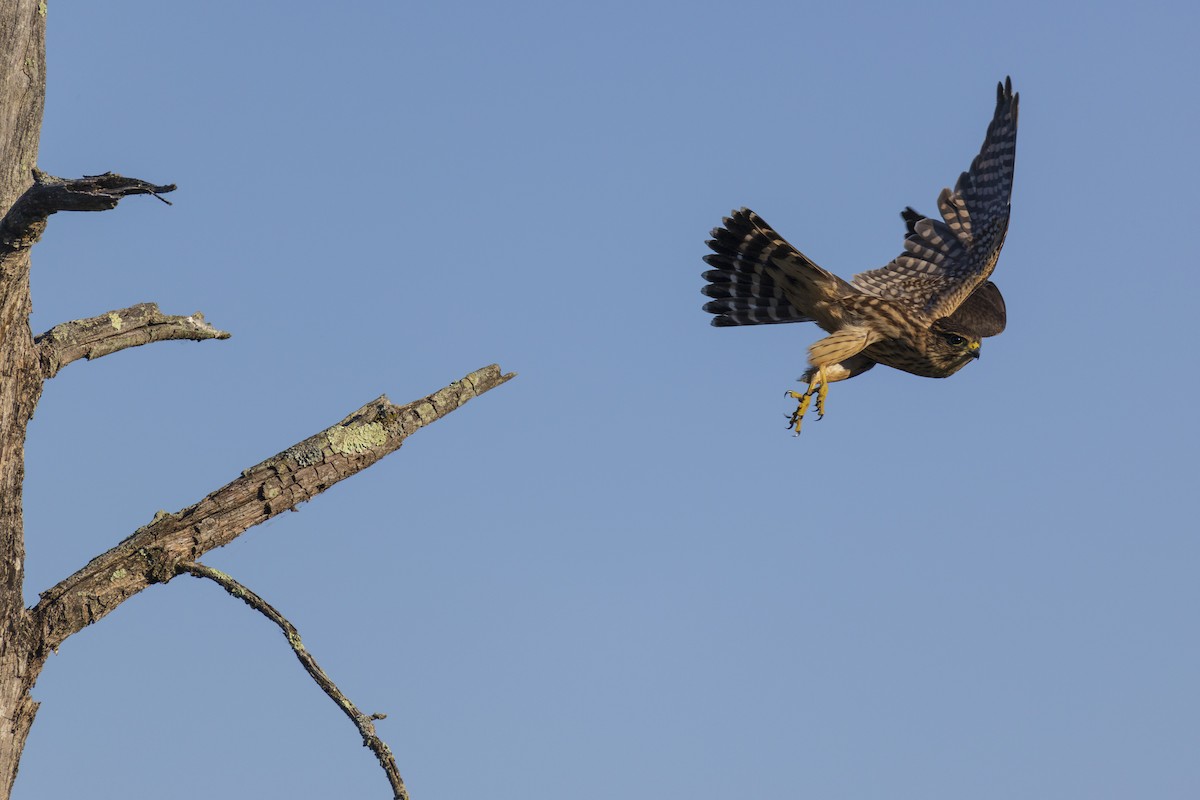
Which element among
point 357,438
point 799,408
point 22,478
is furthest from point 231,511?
point 799,408

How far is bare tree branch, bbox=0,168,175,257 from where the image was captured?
3.65 meters

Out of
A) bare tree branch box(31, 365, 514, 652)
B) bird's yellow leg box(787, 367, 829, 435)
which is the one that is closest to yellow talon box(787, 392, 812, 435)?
bird's yellow leg box(787, 367, 829, 435)

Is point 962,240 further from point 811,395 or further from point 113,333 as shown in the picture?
point 113,333

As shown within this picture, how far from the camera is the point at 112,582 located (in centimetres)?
452

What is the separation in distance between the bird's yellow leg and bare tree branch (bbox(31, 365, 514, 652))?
3972 mm

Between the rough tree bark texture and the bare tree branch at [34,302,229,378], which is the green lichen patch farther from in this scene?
the rough tree bark texture

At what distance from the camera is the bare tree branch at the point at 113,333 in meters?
4.52

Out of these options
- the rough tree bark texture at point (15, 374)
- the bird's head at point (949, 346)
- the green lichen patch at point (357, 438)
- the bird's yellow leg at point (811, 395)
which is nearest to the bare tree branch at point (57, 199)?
the rough tree bark texture at point (15, 374)

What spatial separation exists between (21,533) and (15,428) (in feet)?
1.25

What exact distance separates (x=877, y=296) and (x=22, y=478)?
6.94 meters

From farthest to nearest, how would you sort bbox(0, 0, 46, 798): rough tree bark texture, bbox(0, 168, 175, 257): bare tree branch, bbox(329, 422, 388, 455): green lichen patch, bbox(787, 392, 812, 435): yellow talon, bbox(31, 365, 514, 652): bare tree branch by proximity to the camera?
bbox(787, 392, 812, 435): yellow talon < bbox(329, 422, 388, 455): green lichen patch < bbox(31, 365, 514, 652): bare tree branch < bbox(0, 0, 46, 798): rough tree bark texture < bbox(0, 168, 175, 257): bare tree branch

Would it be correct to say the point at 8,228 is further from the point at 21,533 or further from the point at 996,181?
the point at 996,181

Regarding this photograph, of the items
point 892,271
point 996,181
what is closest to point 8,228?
point 892,271

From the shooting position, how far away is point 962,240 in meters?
11.6
